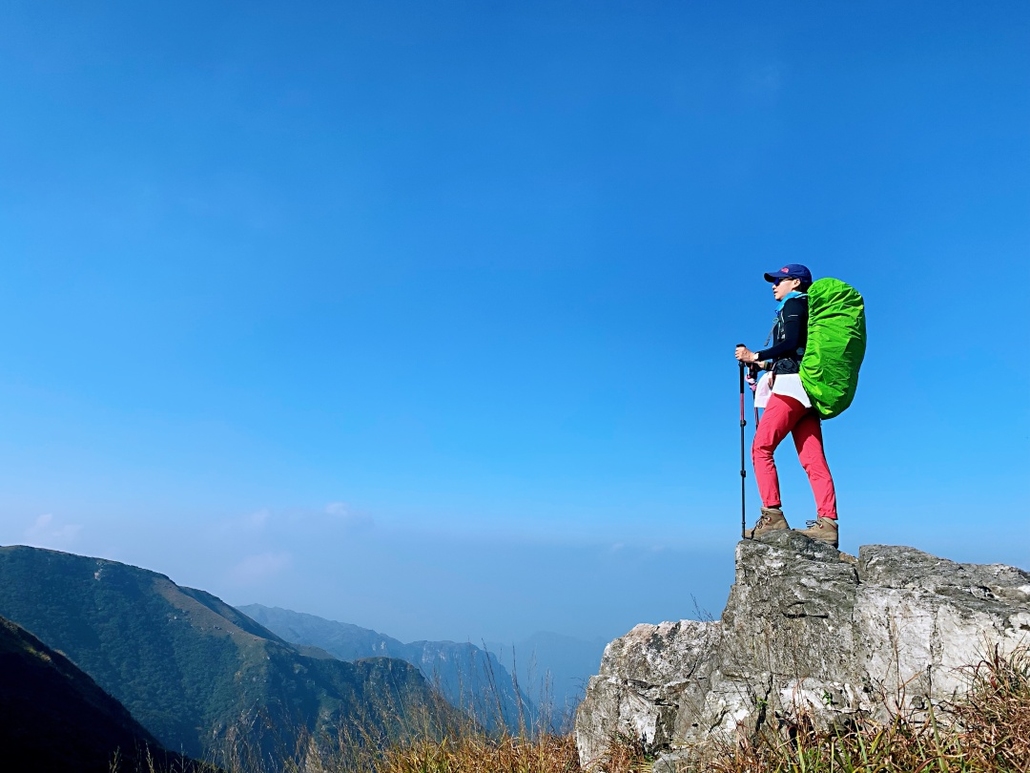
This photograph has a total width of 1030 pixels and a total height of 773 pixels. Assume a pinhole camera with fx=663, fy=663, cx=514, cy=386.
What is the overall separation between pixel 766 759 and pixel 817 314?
388 centimetres

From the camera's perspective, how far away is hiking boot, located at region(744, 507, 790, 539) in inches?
237

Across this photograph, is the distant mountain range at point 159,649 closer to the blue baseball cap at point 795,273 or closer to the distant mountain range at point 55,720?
the distant mountain range at point 55,720

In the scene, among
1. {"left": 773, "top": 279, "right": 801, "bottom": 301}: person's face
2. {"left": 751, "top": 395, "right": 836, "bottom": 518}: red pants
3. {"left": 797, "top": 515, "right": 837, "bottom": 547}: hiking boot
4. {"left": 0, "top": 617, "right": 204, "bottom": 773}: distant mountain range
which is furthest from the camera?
{"left": 0, "top": 617, "right": 204, "bottom": 773}: distant mountain range

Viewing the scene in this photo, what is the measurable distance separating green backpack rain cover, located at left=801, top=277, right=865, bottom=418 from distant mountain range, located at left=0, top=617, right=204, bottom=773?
23.5 meters

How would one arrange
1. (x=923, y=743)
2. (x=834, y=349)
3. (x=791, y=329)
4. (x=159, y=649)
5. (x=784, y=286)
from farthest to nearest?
(x=159, y=649) → (x=784, y=286) → (x=791, y=329) → (x=834, y=349) → (x=923, y=743)

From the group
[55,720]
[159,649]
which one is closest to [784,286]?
[55,720]

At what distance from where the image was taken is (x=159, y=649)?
139m

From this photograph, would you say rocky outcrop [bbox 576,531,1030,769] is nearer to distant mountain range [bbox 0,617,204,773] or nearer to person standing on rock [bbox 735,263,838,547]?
person standing on rock [bbox 735,263,838,547]

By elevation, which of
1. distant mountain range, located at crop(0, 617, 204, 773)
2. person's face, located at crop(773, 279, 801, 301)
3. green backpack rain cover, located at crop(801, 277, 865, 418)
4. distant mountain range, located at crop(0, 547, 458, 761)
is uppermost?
person's face, located at crop(773, 279, 801, 301)

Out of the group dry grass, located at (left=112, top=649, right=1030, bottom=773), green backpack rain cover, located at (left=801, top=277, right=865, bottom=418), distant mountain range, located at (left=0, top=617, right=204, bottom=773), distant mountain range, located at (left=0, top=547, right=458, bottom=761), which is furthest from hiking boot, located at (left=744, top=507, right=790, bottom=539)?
distant mountain range, located at (left=0, top=547, right=458, bottom=761)

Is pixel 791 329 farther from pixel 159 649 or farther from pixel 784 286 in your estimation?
pixel 159 649

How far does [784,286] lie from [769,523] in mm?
2341

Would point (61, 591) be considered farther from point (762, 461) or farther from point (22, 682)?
point (762, 461)

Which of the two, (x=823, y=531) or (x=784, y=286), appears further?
(x=784, y=286)
